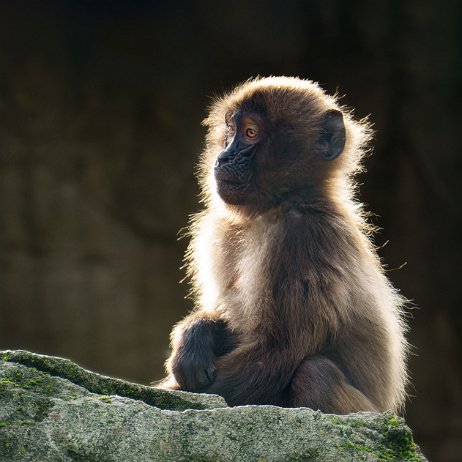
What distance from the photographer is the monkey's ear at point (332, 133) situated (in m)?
8.12

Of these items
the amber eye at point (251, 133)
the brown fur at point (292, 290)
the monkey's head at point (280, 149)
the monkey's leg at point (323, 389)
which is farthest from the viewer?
the amber eye at point (251, 133)

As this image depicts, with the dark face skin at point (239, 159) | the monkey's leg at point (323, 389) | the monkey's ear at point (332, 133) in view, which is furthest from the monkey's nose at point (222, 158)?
the monkey's leg at point (323, 389)

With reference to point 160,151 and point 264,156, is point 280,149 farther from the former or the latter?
point 160,151

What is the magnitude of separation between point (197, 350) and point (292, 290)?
762 mm

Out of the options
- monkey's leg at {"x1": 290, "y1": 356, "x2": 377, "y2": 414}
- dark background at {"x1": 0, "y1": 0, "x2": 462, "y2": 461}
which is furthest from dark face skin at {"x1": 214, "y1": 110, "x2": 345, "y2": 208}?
dark background at {"x1": 0, "y1": 0, "x2": 462, "y2": 461}

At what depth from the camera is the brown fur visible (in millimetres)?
6895

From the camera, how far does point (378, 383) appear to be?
739 centimetres

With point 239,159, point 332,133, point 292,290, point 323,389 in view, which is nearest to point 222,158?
point 239,159

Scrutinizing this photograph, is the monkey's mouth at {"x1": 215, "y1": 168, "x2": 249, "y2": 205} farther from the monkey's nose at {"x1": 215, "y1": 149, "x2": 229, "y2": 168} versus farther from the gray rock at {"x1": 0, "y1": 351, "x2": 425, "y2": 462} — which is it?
the gray rock at {"x1": 0, "y1": 351, "x2": 425, "y2": 462}

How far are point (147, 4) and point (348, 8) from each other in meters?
2.54

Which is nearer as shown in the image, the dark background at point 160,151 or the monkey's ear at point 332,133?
the monkey's ear at point 332,133

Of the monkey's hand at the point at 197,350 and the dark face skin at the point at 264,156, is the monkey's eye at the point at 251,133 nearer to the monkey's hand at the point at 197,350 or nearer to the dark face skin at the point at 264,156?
the dark face skin at the point at 264,156

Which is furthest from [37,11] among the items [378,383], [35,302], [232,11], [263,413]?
[263,413]

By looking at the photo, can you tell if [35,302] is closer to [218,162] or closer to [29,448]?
[218,162]
